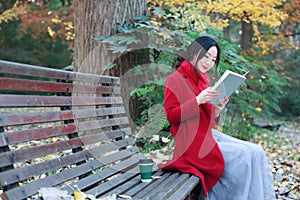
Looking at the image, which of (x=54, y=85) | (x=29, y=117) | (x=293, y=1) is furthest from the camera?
(x=293, y=1)

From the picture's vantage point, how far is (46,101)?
7.09ft

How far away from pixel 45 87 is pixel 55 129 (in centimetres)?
24

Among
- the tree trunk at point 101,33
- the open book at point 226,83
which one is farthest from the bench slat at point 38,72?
the tree trunk at point 101,33

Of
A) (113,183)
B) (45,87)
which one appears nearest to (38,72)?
(45,87)

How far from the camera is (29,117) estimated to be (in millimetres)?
1955

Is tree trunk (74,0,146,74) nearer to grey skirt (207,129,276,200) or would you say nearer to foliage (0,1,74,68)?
grey skirt (207,129,276,200)

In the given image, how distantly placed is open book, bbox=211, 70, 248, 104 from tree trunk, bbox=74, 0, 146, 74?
6.41 ft

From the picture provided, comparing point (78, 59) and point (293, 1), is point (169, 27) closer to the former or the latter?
point (78, 59)

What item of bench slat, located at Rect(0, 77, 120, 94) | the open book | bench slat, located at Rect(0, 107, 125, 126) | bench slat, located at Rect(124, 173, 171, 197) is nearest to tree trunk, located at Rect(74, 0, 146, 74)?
bench slat, located at Rect(0, 77, 120, 94)

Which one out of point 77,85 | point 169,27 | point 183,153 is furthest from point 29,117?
point 169,27

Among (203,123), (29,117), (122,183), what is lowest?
(122,183)

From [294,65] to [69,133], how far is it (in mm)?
13918

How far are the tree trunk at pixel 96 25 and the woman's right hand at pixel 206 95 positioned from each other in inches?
78.2

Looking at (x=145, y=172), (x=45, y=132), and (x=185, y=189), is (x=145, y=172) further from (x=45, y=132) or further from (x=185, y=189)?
(x=45, y=132)
